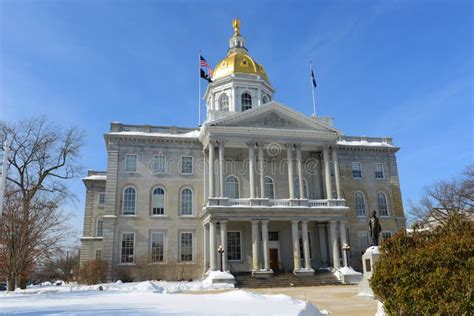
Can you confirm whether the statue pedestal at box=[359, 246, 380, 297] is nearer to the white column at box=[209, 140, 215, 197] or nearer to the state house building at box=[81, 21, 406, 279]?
the state house building at box=[81, 21, 406, 279]

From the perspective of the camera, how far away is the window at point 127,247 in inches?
1280

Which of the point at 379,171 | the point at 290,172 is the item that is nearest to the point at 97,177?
the point at 290,172

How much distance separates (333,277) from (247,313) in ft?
70.1

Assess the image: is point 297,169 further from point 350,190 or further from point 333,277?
point 333,277

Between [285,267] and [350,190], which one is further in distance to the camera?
[350,190]

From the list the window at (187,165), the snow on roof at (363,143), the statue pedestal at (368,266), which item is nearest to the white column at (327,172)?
the snow on roof at (363,143)

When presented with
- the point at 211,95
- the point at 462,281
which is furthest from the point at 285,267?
the point at 462,281

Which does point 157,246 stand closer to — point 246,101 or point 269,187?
point 269,187

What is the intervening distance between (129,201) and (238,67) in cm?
1819

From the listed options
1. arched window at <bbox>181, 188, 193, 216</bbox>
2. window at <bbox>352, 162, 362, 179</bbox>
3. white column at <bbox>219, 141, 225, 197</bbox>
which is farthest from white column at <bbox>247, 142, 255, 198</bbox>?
window at <bbox>352, 162, 362, 179</bbox>

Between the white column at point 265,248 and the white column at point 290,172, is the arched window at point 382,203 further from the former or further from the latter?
the white column at point 265,248

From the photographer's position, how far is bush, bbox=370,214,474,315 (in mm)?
8258

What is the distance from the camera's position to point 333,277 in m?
30.1

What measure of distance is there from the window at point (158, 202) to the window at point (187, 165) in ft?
8.46
